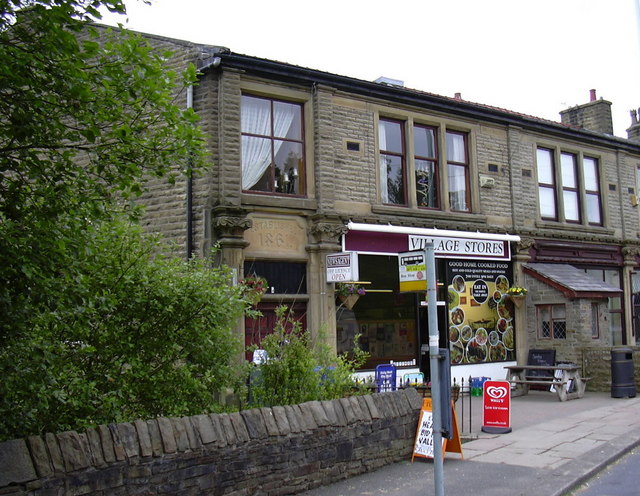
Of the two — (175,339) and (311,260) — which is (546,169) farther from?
(175,339)

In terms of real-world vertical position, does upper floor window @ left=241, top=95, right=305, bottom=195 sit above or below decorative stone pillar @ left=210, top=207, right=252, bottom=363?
above

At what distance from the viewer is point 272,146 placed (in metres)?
14.2

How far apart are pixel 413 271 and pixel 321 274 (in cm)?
787

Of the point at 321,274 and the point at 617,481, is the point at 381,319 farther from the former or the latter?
the point at 617,481

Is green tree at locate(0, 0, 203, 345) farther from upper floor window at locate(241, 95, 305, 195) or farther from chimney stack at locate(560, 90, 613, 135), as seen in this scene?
chimney stack at locate(560, 90, 613, 135)

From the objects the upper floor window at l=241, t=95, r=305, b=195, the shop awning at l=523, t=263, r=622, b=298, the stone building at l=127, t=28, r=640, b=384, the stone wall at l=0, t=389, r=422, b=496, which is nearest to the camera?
the stone wall at l=0, t=389, r=422, b=496

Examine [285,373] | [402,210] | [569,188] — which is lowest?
[285,373]

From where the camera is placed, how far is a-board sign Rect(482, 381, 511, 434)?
10.7 metres

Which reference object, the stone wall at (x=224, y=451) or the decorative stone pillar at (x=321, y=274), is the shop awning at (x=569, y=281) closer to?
the decorative stone pillar at (x=321, y=274)

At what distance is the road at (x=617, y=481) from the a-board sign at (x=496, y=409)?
6.45ft

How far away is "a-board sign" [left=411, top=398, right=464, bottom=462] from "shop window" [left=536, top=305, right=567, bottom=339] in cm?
930

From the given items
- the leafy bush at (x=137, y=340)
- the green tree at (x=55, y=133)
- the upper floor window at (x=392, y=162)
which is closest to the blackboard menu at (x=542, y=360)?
the upper floor window at (x=392, y=162)

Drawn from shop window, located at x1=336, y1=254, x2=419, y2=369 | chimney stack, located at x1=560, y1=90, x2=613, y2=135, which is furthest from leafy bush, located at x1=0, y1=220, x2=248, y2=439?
chimney stack, located at x1=560, y1=90, x2=613, y2=135

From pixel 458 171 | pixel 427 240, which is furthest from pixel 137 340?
pixel 458 171
